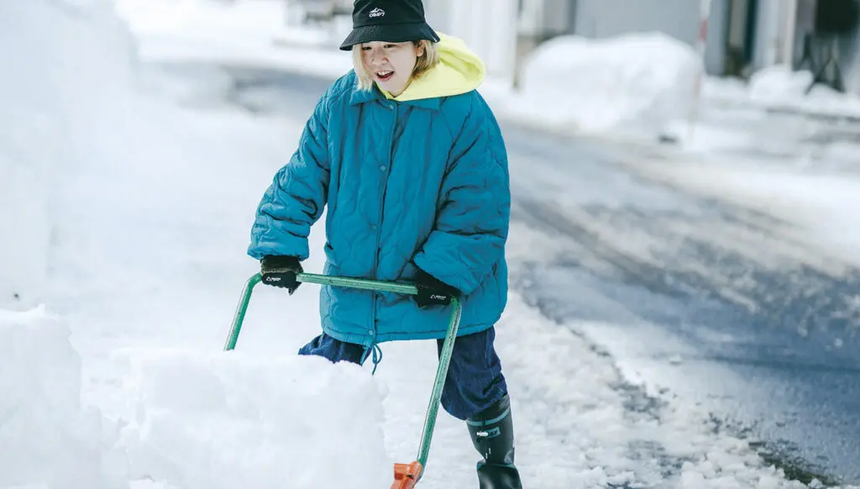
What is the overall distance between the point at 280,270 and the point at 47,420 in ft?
2.81

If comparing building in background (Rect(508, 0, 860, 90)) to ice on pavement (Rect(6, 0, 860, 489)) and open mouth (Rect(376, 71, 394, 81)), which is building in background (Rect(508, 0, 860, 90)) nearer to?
ice on pavement (Rect(6, 0, 860, 489))

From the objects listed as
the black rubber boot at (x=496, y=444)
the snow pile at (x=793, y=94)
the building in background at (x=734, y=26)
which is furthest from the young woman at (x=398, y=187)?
the snow pile at (x=793, y=94)

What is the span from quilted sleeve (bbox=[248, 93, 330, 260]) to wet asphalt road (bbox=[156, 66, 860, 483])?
82.3 inches

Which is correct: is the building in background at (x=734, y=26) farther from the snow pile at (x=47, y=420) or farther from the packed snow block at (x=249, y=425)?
the snow pile at (x=47, y=420)

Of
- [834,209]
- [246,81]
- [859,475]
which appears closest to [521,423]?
[859,475]

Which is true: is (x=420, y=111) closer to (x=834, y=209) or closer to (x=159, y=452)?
(x=159, y=452)

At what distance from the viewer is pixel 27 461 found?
244 cm

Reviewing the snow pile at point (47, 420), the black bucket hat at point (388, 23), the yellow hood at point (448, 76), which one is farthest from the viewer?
the yellow hood at point (448, 76)

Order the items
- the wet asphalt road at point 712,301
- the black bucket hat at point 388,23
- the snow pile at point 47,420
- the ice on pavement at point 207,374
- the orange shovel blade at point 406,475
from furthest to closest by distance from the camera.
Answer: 1. the wet asphalt road at point 712,301
2. the black bucket hat at point 388,23
3. the orange shovel blade at point 406,475
4. the ice on pavement at point 207,374
5. the snow pile at point 47,420

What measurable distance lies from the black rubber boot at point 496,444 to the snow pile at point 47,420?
1.33 metres

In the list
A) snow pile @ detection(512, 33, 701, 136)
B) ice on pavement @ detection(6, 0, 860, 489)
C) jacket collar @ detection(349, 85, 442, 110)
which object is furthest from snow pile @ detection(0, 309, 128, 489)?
snow pile @ detection(512, 33, 701, 136)

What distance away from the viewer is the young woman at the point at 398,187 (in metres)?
3.15

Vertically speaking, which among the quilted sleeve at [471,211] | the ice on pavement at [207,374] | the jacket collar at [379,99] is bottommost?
the ice on pavement at [207,374]

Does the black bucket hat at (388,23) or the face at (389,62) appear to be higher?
the black bucket hat at (388,23)
